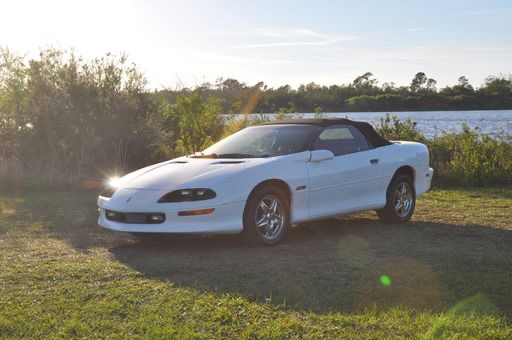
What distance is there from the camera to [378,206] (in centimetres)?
898

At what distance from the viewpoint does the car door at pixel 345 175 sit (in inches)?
319

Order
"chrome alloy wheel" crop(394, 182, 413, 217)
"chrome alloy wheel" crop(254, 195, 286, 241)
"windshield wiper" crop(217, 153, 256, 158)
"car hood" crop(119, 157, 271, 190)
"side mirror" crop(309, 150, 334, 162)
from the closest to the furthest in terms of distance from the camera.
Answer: "car hood" crop(119, 157, 271, 190) → "chrome alloy wheel" crop(254, 195, 286, 241) → "side mirror" crop(309, 150, 334, 162) → "windshield wiper" crop(217, 153, 256, 158) → "chrome alloy wheel" crop(394, 182, 413, 217)

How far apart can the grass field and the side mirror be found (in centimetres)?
95

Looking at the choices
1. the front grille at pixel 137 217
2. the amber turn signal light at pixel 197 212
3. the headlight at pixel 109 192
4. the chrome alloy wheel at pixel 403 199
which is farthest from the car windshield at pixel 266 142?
the chrome alloy wheel at pixel 403 199

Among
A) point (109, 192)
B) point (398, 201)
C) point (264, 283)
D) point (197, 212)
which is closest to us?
point (264, 283)

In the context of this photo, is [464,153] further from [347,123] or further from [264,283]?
[264,283]

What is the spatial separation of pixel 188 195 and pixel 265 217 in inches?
36.0

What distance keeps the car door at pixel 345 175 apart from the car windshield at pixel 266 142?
222 mm

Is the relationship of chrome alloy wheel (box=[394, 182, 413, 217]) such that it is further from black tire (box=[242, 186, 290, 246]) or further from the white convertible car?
black tire (box=[242, 186, 290, 246])

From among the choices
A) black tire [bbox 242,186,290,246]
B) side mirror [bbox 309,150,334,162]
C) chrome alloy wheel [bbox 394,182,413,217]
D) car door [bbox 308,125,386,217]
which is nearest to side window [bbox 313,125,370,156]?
car door [bbox 308,125,386,217]

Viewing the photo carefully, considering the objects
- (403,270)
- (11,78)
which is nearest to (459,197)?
(403,270)

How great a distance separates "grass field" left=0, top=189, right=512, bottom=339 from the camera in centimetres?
463

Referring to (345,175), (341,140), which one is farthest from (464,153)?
(345,175)

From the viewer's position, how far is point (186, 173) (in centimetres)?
759
